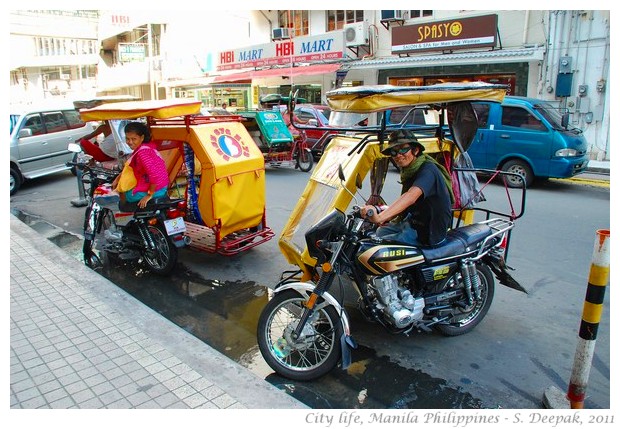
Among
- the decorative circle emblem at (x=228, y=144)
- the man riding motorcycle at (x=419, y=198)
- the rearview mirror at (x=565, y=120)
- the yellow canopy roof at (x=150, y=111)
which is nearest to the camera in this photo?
the man riding motorcycle at (x=419, y=198)

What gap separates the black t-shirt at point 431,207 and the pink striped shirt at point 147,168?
300 cm

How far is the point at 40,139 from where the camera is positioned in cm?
1098

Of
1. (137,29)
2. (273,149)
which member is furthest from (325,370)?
(137,29)

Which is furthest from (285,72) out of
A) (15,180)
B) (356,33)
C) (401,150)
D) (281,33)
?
(401,150)

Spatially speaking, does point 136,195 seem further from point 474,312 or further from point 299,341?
point 474,312

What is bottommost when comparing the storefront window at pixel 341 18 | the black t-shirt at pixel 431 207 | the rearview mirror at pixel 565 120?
the black t-shirt at pixel 431 207

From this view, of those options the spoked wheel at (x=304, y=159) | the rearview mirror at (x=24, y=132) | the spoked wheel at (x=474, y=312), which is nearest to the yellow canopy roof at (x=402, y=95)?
the spoked wheel at (x=474, y=312)

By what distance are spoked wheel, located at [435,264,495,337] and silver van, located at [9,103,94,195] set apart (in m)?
10.1

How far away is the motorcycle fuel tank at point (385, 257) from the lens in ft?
11.6

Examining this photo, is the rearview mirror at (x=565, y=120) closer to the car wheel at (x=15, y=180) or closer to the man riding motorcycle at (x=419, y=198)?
the man riding motorcycle at (x=419, y=198)

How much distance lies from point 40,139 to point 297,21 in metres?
13.4
